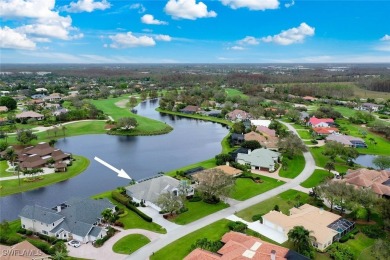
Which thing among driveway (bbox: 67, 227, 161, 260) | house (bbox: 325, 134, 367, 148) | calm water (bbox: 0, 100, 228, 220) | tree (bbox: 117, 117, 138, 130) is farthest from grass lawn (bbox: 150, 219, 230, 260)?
tree (bbox: 117, 117, 138, 130)

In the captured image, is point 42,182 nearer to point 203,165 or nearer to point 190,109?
point 203,165

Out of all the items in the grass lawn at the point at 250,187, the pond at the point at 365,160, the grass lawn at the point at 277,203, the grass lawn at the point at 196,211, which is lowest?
the pond at the point at 365,160

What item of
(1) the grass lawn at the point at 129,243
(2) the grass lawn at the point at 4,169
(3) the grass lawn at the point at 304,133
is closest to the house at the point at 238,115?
(3) the grass lawn at the point at 304,133

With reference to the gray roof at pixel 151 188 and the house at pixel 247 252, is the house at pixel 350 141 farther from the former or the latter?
the house at pixel 247 252

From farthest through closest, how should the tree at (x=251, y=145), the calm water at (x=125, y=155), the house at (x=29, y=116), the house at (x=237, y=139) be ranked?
the house at (x=29, y=116) → the house at (x=237, y=139) → the tree at (x=251, y=145) → the calm water at (x=125, y=155)

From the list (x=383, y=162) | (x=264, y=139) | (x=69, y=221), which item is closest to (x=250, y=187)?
(x=383, y=162)

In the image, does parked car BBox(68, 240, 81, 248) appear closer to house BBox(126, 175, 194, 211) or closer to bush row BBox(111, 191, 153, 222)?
bush row BBox(111, 191, 153, 222)
